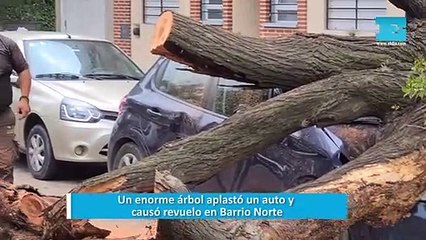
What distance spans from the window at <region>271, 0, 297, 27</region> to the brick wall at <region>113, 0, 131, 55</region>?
4.20m

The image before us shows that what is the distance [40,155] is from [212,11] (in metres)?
7.86

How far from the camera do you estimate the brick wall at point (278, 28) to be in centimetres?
1509

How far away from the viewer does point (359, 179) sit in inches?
192

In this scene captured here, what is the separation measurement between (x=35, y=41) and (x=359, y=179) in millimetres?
7064

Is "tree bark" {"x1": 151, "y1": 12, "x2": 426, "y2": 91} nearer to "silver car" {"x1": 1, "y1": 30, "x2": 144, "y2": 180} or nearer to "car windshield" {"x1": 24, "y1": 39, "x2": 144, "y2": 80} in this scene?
"silver car" {"x1": 1, "y1": 30, "x2": 144, "y2": 180}

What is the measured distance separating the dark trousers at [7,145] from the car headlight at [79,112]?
2.68 m

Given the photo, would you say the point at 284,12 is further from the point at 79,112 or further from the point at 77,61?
the point at 79,112

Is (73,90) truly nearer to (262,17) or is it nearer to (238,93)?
(238,93)

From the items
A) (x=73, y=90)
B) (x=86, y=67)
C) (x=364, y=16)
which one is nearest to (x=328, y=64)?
(x=73, y=90)

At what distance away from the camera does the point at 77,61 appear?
1124cm

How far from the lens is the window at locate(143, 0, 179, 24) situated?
1898cm

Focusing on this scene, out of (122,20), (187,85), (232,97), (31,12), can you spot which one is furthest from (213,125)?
(31,12)

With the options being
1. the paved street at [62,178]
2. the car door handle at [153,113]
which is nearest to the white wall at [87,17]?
the paved street at [62,178]

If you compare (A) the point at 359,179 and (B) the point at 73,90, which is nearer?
(A) the point at 359,179
